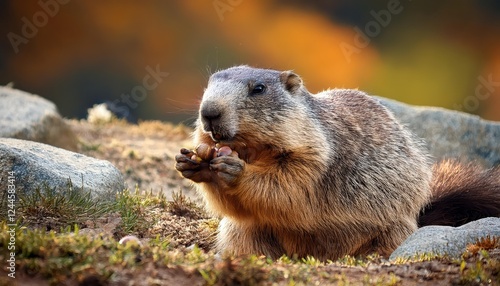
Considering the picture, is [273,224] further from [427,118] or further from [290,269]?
[427,118]

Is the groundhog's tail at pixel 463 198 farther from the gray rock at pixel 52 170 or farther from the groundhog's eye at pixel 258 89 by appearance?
the gray rock at pixel 52 170

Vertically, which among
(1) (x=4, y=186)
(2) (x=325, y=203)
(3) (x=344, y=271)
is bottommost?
(3) (x=344, y=271)

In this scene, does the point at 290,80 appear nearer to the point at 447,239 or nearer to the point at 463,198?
the point at 447,239

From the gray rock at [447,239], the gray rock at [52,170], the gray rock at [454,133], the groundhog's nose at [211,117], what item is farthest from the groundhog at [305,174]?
the gray rock at [454,133]

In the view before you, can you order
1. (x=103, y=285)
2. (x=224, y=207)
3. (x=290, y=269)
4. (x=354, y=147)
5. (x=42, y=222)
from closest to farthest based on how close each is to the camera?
(x=103, y=285)
(x=290, y=269)
(x=42, y=222)
(x=224, y=207)
(x=354, y=147)

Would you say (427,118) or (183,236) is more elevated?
(427,118)

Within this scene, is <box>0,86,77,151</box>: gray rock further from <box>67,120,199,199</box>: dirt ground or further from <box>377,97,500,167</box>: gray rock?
<box>377,97,500,167</box>: gray rock

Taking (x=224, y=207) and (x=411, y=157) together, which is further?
(x=411, y=157)

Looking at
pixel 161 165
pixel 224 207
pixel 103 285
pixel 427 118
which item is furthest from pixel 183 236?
Result: pixel 427 118
